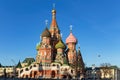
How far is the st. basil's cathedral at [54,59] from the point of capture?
108 meters

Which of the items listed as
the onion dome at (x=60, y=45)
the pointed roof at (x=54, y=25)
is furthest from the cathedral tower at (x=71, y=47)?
the pointed roof at (x=54, y=25)

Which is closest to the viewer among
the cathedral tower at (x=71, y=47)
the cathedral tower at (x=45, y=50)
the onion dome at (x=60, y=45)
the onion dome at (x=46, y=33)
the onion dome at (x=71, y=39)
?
the cathedral tower at (x=45, y=50)

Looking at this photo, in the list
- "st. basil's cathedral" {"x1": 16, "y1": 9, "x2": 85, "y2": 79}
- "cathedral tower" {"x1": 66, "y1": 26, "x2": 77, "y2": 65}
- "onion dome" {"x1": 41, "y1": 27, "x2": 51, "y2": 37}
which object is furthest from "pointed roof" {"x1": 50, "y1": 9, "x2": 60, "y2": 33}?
"onion dome" {"x1": 41, "y1": 27, "x2": 51, "y2": 37}

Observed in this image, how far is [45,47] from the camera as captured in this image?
11244 centimetres

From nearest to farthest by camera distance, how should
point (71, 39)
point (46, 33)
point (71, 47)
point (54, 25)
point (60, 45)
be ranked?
point (46, 33)
point (60, 45)
point (71, 47)
point (71, 39)
point (54, 25)

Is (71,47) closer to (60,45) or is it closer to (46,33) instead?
(60,45)

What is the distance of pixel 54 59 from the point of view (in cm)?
11544

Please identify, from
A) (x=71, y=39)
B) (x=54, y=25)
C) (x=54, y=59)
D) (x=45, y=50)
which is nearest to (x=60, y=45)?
(x=54, y=59)

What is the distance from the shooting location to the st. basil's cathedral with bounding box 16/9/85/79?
108 m

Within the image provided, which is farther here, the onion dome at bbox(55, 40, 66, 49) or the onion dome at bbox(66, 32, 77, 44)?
the onion dome at bbox(66, 32, 77, 44)

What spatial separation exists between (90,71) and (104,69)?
14301mm

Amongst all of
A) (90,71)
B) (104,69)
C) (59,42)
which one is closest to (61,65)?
(59,42)

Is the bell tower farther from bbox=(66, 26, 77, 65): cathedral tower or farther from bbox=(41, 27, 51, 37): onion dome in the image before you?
bbox=(66, 26, 77, 65): cathedral tower

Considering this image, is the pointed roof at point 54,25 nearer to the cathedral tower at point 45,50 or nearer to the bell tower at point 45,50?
the bell tower at point 45,50
